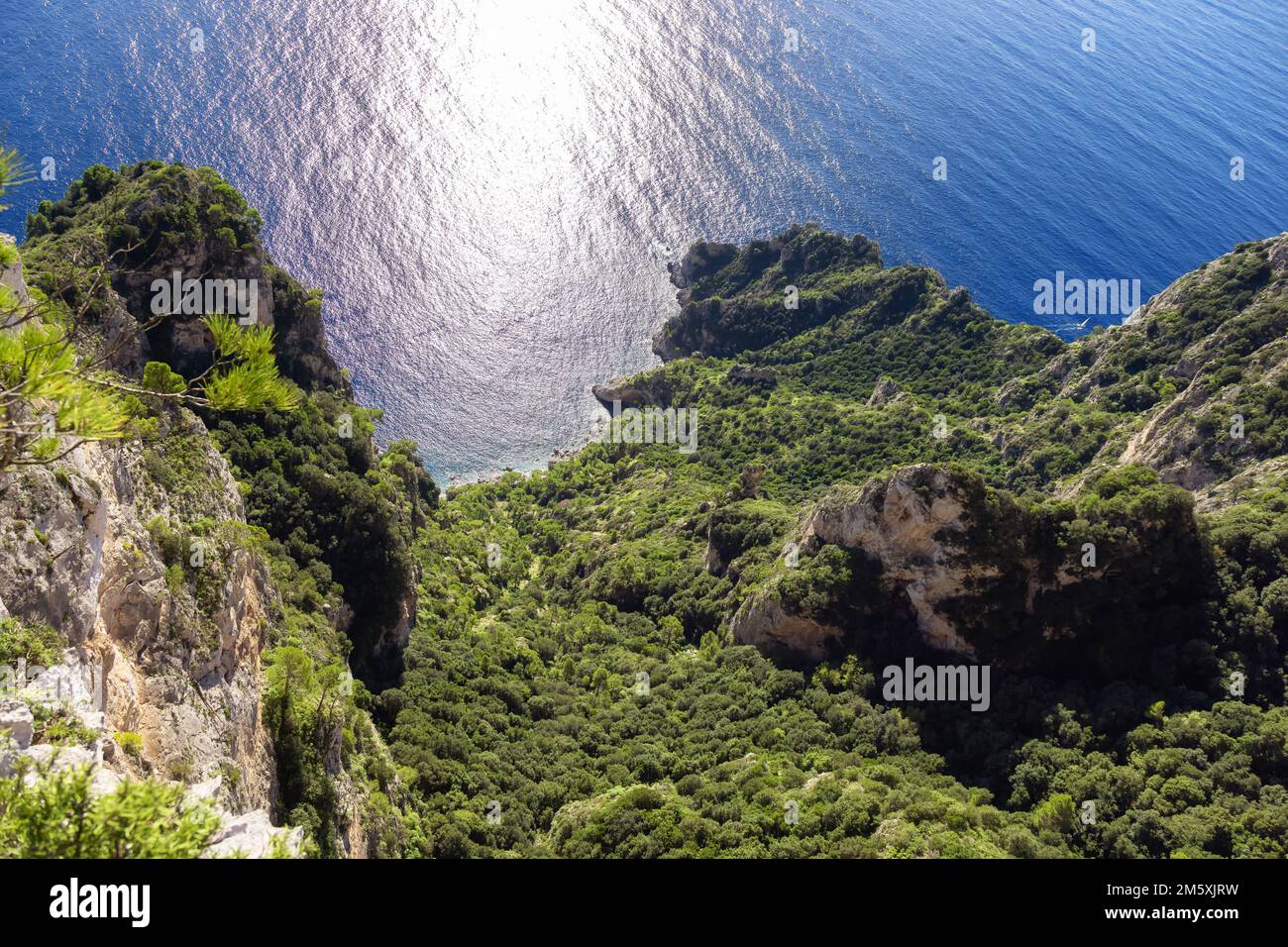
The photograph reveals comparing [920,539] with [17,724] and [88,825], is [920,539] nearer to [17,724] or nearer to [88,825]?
[17,724]

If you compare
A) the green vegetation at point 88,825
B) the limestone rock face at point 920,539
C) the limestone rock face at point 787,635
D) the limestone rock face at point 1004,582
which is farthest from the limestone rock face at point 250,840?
the limestone rock face at point 787,635

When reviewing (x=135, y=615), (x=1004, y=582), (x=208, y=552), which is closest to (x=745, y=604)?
(x=1004, y=582)

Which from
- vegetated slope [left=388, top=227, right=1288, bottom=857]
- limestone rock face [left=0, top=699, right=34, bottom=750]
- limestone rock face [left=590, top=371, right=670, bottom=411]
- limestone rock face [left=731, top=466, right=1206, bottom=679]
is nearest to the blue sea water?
limestone rock face [left=590, top=371, right=670, bottom=411]

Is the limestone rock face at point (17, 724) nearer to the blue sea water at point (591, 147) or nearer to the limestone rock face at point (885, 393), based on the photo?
the blue sea water at point (591, 147)

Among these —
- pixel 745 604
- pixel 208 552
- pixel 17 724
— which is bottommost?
pixel 17 724

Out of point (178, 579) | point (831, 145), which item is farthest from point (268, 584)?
point (831, 145)
